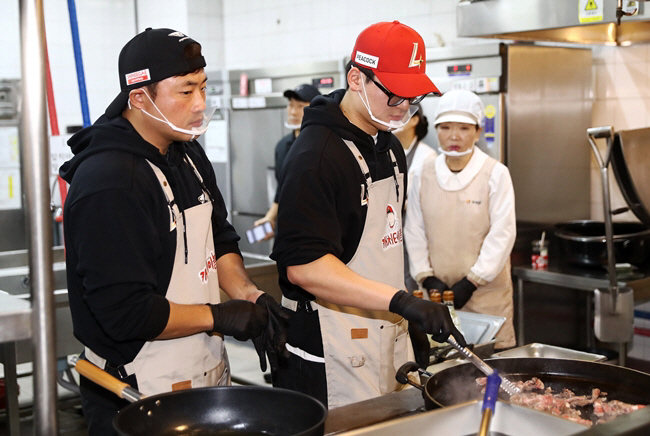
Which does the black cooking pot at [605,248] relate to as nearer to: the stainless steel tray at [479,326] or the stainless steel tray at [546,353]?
the stainless steel tray at [479,326]

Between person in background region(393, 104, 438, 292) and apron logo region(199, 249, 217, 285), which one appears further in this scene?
person in background region(393, 104, 438, 292)

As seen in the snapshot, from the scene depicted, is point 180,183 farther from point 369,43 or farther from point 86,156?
point 369,43

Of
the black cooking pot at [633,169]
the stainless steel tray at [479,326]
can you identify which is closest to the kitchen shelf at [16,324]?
the stainless steel tray at [479,326]

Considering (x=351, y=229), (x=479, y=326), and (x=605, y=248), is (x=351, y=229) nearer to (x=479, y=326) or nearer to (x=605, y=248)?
(x=479, y=326)

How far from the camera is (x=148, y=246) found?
1.68 m

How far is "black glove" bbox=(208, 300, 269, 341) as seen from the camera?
1.75 m

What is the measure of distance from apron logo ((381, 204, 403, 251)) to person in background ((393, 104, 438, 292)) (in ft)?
5.98

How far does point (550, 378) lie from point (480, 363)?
305 mm

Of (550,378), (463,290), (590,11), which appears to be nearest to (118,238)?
(550,378)

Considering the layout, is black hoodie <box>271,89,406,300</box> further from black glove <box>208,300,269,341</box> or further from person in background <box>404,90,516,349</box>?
person in background <box>404,90,516,349</box>

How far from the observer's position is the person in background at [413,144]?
4094 mm

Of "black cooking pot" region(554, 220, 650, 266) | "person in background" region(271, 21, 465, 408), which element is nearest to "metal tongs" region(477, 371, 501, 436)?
"person in background" region(271, 21, 465, 408)

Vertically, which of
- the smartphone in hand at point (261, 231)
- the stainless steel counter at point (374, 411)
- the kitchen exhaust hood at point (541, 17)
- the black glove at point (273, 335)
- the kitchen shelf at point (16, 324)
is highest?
the kitchen exhaust hood at point (541, 17)

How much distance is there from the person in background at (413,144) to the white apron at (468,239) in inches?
12.5
